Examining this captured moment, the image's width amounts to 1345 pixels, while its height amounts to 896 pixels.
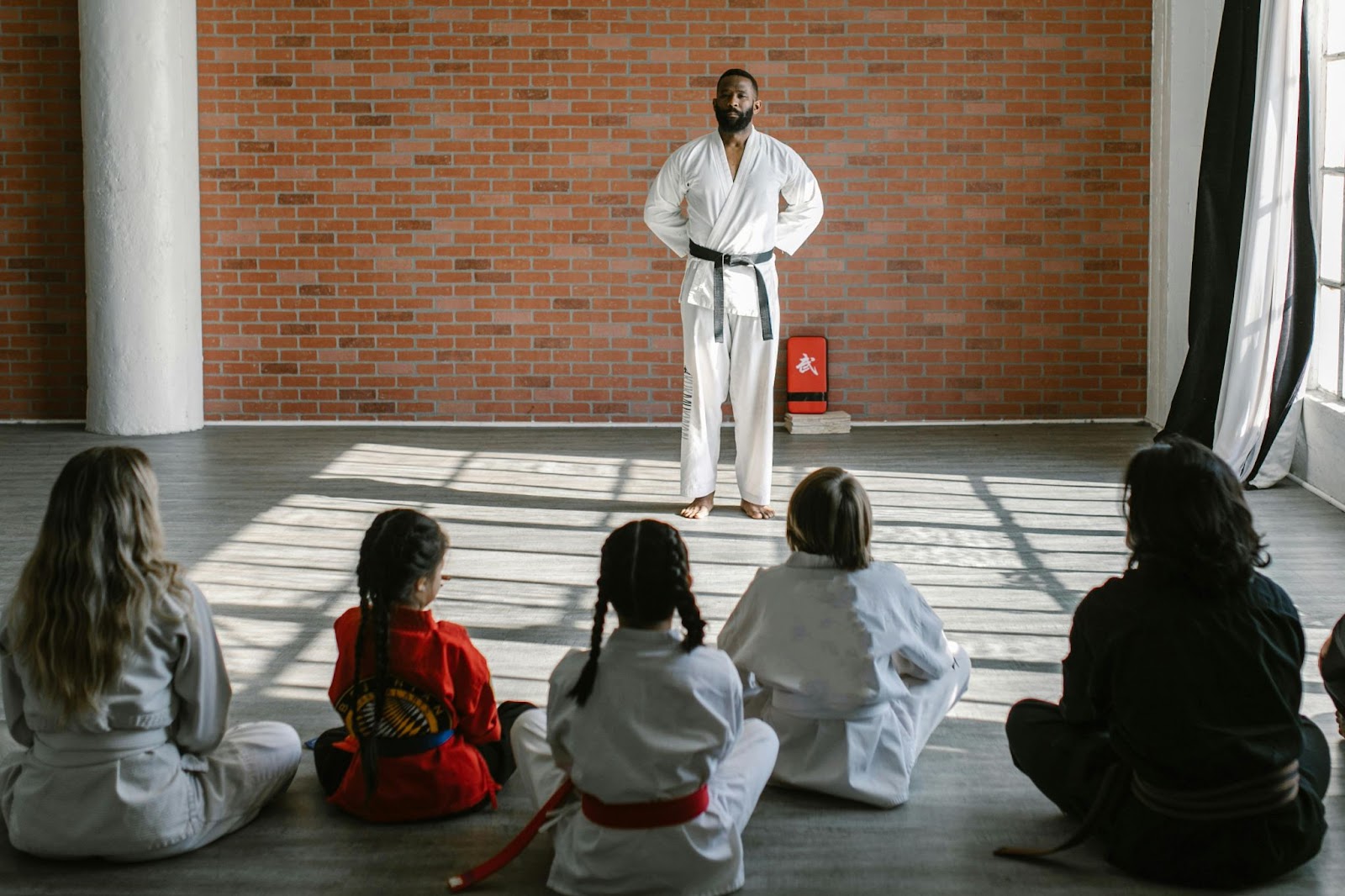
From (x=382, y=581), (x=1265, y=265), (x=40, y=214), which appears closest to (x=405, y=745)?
(x=382, y=581)

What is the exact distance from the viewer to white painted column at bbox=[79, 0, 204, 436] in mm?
8211

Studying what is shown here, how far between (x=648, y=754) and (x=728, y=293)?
3.66 meters

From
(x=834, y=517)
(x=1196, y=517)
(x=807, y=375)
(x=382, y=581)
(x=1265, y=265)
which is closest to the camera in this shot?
(x=1196, y=517)

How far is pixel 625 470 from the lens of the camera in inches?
289

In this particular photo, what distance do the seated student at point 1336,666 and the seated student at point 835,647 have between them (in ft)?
2.78

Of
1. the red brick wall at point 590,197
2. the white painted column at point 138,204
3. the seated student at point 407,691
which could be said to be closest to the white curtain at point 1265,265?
the red brick wall at point 590,197

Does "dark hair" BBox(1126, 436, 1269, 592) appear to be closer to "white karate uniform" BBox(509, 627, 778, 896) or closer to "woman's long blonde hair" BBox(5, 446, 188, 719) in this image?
"white karate uniform" BBox(509, 627, 778, 896)

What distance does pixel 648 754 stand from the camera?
2629 mm

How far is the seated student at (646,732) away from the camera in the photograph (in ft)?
→ 8.60

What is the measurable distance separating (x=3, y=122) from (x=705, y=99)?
3.97 meters

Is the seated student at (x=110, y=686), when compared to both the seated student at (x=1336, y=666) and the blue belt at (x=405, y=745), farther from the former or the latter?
the seated student at (x=1336, y=666)

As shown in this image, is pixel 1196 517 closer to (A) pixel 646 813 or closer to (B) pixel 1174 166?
(A) pixel 646 813

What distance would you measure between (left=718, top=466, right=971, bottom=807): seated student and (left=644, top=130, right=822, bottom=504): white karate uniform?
2.89 m

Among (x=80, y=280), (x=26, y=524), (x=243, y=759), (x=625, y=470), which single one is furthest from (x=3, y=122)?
(x=243, y=759)
